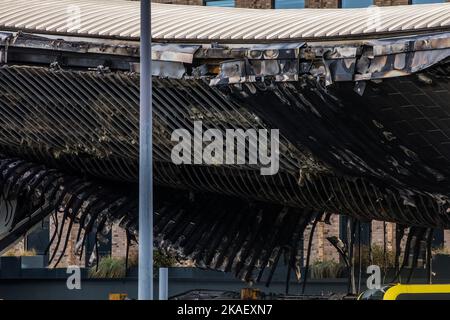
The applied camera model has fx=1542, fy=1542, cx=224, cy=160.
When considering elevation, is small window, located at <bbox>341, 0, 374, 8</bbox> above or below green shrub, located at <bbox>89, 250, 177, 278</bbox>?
above

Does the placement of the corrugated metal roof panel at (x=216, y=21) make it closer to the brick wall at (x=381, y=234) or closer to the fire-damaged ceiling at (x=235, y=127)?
the fire-damaged ceiling at (x=235, y=127)

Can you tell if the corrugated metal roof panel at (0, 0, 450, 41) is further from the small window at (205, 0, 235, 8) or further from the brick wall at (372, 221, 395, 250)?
the brick wall at (372, 221, 395, 250)

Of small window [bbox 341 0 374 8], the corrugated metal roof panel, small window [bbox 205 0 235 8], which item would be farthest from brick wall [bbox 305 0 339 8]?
the corrugated metal roof panel

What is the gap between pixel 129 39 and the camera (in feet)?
84.5

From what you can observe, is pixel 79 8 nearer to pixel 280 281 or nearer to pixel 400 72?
pixel 400 72

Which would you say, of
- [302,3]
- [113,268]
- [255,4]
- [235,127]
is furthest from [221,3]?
[235,127]

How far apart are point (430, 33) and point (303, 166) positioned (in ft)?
15.7

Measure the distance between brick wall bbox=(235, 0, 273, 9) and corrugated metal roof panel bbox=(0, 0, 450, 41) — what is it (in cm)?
1744

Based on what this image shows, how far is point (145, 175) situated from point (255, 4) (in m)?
28.1

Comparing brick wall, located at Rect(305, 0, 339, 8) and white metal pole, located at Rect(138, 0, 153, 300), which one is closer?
white metal pole, located at Rect(138, 0, 153, 300)

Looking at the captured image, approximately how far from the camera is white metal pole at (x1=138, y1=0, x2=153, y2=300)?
68.3ft

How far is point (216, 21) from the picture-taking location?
2764cm

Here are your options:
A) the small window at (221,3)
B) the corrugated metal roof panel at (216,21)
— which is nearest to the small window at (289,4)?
the small window at (221,3)

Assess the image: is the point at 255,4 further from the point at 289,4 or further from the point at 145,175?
the point at 145,175
